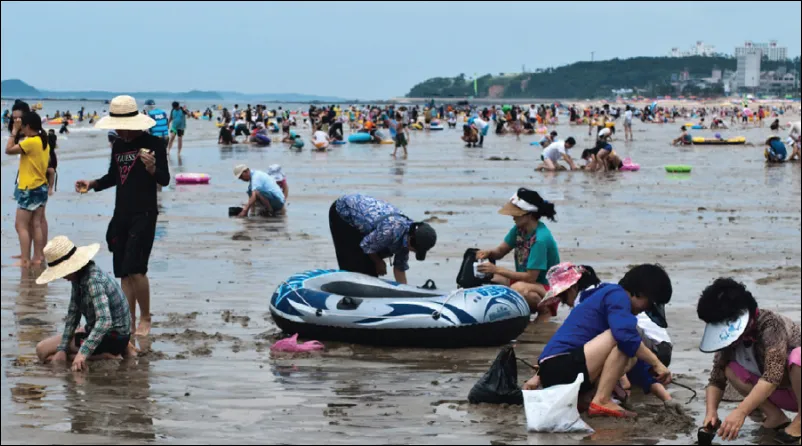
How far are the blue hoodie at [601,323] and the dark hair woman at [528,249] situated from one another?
2296 millimetres

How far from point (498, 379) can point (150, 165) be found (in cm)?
333

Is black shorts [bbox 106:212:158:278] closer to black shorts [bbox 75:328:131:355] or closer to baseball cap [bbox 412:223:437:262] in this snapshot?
black shorts [bbox 75:328:131:355]

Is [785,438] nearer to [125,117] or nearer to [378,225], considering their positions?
[378,225]

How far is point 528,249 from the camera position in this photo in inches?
365

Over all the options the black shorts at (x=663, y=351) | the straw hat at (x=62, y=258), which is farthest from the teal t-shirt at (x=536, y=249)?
the straw hat at (x=62, y=258)

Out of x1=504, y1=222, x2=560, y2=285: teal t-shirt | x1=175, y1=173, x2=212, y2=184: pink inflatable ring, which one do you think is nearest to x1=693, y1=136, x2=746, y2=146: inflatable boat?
x1=175, y1=173, x2=212, y2=184: pink inflatable ring

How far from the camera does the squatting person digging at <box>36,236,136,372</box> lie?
7.55 m

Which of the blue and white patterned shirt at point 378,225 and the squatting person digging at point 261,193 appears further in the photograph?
the squatting person digging at point 261,193

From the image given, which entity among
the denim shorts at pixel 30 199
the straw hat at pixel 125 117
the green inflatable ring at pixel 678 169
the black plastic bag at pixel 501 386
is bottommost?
the green inflatable ring at pixel 678 169

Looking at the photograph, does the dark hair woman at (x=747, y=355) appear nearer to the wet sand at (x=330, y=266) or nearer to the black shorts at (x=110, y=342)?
the wet sand at (x=330, y=266)

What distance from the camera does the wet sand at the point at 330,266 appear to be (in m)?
6.36

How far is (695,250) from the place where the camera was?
14.0m

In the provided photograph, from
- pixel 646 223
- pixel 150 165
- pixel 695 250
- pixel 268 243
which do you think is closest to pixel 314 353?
pixel 150 165

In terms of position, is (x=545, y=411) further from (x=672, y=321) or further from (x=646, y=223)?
(x=646, y=223)
